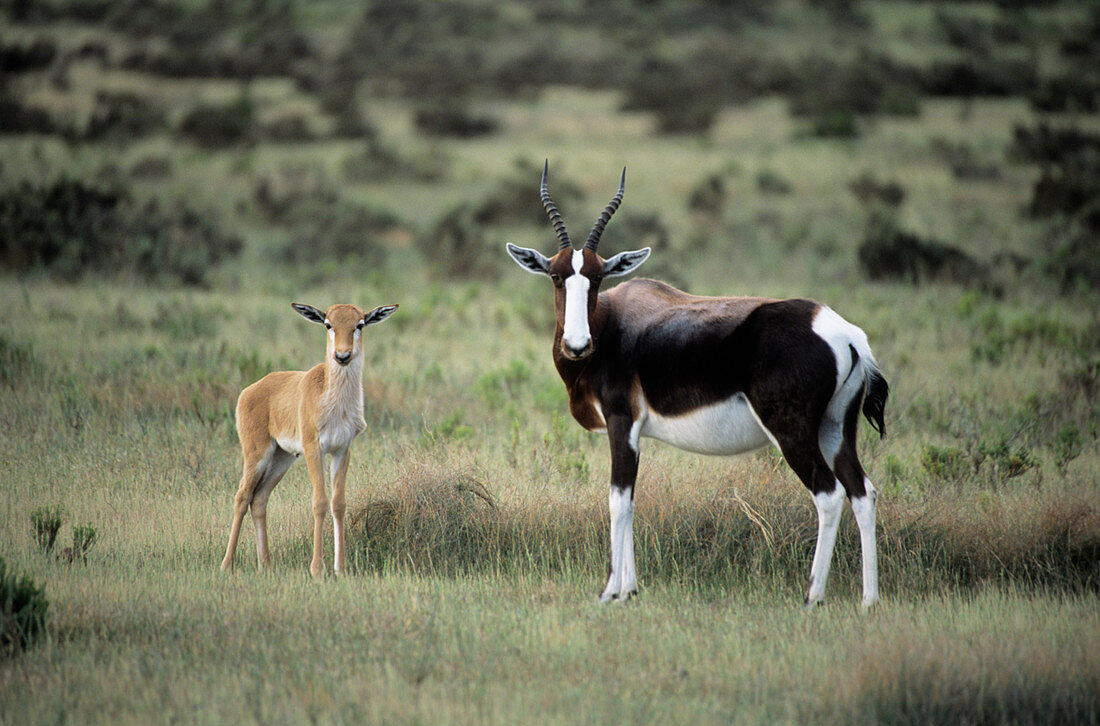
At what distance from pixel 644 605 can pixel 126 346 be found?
885 centimetres

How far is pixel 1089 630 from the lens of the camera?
6062 millimetres

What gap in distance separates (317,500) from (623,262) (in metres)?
2.63

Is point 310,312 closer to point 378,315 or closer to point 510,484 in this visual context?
point 378,315

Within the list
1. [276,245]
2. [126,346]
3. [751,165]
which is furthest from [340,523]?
[751,165]

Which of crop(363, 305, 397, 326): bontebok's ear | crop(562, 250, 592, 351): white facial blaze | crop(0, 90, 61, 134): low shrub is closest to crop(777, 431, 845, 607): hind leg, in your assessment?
crop(562, 250, 592, 351): white facial blaze

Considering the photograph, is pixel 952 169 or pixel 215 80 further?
pixel 215 80

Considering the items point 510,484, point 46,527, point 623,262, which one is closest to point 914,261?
point 510,484

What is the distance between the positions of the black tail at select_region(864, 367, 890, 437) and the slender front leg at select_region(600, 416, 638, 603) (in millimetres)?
1569

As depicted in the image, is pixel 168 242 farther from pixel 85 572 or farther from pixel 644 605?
pixel 644 605

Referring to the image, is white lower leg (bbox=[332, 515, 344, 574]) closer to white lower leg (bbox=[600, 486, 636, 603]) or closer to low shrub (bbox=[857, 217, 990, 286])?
white lower leg (bbox=[600, 486, 636, 603])

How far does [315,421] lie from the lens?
7.01 metres

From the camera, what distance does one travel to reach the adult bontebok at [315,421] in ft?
23.0

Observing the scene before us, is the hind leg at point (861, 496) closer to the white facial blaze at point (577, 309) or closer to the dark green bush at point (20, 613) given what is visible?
the white facial blaze at point (577, 309)

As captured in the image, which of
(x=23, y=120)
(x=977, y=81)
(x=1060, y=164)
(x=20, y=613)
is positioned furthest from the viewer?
(x=977, y=81)
